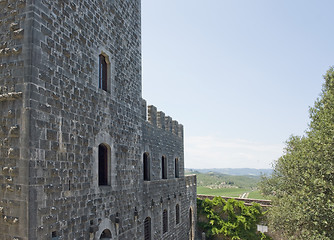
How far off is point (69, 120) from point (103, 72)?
7.55 feet

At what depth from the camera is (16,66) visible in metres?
5.05

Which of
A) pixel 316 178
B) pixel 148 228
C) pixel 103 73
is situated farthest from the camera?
pixel 148 228

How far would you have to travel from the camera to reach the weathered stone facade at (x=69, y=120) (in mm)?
4844

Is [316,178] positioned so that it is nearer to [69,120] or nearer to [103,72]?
[103,72]

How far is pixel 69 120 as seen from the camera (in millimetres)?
5867

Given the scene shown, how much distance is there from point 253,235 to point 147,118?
11143 millimetres

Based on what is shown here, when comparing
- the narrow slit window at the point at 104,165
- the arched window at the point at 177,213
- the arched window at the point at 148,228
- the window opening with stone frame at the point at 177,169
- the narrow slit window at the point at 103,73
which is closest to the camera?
the narrow slit window at the point at 104,165

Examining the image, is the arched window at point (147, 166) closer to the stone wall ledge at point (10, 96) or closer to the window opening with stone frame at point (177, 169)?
the window opening with stone frame at point (177, 169)

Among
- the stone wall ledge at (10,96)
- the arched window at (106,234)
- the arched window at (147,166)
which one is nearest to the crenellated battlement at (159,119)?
the arched window at (147,166)

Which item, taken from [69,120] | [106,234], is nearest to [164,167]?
[106,234]

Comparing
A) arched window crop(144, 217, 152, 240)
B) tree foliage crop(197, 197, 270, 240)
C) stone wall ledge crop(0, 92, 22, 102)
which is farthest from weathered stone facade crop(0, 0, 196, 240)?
tree foliage crop(197, 197, 270, 240)

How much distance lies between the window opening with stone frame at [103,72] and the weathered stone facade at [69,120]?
6 cm

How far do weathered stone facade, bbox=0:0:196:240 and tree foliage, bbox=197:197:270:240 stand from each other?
421 inches

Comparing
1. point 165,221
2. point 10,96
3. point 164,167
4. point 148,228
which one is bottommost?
point 165,221
